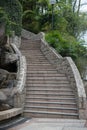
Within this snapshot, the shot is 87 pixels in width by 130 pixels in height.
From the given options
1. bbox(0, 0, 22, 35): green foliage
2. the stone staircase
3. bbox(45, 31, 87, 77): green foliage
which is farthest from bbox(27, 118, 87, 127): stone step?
bbox(0, 0, 22, 35): green foliage

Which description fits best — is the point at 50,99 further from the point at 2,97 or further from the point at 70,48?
the point at 70,48

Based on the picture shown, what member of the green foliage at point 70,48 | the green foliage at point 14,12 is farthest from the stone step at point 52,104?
the green foliage at point 14,12

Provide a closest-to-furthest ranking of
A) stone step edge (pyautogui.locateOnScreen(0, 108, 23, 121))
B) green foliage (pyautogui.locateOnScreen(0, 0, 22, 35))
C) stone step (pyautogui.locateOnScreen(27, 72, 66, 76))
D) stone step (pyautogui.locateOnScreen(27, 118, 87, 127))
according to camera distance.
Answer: stone step edge (pyautogui.locateOnScreen(0, 108, 23, 121)) < stone step (pyautogui.locateOnScreen(27, 118, 87, 127)) < stone step (pyautogui.locateOnScreen(27, 72, 66, 76)) < green foliage (pyautogui.locateOnScreen(0, 0, 22, 35))

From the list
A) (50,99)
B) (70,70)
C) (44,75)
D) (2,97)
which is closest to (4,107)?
(2,97)

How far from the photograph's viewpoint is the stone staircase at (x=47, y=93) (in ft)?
44.1

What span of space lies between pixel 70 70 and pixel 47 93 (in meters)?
2.03

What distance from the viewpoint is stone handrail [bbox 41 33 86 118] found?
13201 mm

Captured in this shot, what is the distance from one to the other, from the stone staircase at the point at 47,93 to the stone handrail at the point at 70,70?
27 cm

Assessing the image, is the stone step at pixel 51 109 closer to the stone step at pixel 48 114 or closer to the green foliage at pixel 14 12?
the stone step at pixel 48 114

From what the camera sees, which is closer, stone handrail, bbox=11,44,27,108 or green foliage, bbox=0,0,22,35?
stone handrail, bbox=11,44,27,108

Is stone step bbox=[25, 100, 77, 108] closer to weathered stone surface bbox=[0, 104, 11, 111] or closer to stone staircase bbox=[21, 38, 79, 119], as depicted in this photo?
stone staircase bbox=[21, 38, 79, 119]

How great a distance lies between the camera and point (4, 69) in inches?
690

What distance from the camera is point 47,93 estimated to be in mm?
14938

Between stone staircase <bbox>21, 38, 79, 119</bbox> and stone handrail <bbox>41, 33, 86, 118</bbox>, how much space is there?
0.88 feet
